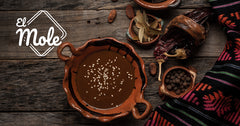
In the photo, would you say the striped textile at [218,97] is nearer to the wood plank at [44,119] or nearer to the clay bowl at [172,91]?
the clay bowl at [172,91]

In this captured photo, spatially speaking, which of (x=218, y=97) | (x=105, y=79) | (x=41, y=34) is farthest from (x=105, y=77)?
(x=218, y=97)

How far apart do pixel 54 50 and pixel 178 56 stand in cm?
75

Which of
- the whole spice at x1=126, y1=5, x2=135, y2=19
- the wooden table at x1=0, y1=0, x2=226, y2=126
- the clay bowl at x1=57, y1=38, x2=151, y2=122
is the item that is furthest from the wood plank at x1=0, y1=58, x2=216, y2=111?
the whole spice at x1=126, y1=5, x2=135, y2=19

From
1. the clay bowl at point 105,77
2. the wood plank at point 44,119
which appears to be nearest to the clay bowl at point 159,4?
the clay bowl at point 105,77

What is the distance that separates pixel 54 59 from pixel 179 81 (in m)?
0.76

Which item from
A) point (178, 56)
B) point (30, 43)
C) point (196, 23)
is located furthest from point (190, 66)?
point (30, 43)

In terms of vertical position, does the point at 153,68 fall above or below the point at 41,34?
below

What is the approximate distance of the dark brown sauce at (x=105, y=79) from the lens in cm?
119

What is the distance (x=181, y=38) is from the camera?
124 centimetres

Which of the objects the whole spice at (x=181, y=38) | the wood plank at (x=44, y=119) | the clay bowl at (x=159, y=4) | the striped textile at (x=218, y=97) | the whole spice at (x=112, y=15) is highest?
the clay bowl at (x=159, y=4)

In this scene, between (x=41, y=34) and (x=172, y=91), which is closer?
(x=172, y=91)

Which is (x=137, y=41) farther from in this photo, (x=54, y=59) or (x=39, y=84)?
(x=39, y=84)

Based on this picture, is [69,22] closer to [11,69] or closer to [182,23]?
[11,69]

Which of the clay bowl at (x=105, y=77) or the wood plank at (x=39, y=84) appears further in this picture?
the wood plank at (x=39, y=84)
